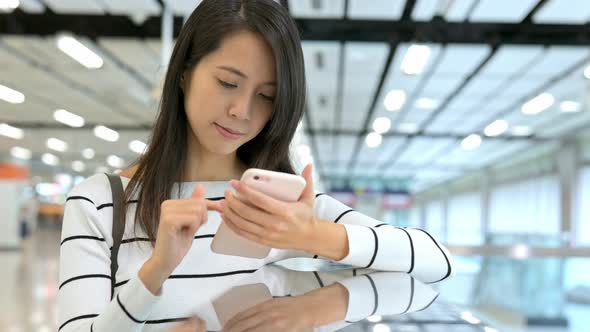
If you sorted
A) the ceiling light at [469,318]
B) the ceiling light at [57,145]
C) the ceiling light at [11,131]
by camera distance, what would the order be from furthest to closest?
the ceiling light at [57,145], the ceiling light at [11,131], the ceiling light at [469,318]

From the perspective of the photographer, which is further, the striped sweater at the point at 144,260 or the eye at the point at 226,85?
the eye at the point at 226,85

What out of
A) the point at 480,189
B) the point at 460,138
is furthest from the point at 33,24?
the point at 480,189

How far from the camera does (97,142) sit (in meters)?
22.6

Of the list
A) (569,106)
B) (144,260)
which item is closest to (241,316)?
(144,260)

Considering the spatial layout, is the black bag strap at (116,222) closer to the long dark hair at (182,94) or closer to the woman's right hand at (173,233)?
the long dark hair at (182,94)

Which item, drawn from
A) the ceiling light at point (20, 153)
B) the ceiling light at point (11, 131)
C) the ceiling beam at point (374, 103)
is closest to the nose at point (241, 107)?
the ceiling beam at point (374, 103)

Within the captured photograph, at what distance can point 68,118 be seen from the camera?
17.5 metres

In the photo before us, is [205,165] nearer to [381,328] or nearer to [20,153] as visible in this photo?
[381,328]

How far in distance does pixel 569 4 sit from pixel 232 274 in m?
7.68

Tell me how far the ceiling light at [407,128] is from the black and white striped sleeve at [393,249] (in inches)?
616

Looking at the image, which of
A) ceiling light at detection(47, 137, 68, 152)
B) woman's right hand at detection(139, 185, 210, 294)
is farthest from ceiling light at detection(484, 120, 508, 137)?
ceiling light at detection(47, 137, 68, 152)

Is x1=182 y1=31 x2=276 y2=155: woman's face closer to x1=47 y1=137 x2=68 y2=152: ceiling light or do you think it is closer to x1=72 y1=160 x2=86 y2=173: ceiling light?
x1=47 y1=137 x2=68 y2=152: ceiling light

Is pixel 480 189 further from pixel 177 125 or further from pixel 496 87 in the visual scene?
pixel 177 125

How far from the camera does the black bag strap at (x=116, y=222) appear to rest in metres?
1.07
